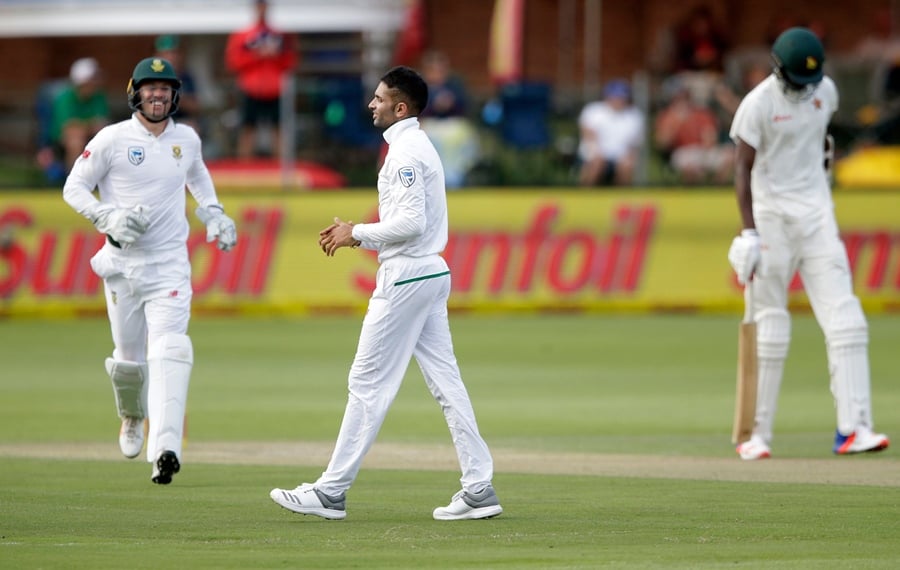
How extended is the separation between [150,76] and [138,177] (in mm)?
583

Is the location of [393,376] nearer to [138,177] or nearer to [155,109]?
[138,177]

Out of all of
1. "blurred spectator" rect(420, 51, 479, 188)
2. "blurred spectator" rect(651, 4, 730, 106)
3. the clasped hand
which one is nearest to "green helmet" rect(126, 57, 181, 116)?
the clasped hand

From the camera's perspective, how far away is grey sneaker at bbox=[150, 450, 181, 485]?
32.2 feet

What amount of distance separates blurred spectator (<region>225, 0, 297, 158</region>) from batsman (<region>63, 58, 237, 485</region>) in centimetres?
1251

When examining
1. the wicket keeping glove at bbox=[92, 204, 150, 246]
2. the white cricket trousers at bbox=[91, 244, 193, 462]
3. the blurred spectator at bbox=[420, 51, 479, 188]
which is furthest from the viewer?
the blurred spectator at bbox=[420, 51, 479, 188]

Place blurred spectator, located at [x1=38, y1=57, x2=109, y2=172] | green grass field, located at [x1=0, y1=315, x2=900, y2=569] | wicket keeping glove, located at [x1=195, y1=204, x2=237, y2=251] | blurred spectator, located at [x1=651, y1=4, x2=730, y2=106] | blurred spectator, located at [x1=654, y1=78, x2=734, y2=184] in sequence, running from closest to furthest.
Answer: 1. green grass field, located at [x1=0, y1=315, x2=900, y2=569]
2. wicket keeping glove, located at [x1=195, y1=204, x2=237, y2=251]
3. blurred spectator, located at [x1=654, y1=78, x2=734, y2=184]
4. blurred spectator, located at [x1=38, y1=57, x2=109, y2=172]
5. blurred spectator, located at [x1=651, y1=4, x2=730, y2=106]

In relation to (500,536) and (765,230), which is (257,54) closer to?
(765,230)

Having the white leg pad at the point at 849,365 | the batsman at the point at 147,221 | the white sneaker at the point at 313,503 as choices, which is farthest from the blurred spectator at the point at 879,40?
the white sneaker at the point at 313,503

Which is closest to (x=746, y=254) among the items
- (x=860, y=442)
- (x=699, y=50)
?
(x=860, y=442)

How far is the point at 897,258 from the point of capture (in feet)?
73.3

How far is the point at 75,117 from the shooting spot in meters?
23.7

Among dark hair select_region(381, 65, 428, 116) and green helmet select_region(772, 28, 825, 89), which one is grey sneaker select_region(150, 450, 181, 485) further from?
green helmet select_region(772, 28, 825, 89)

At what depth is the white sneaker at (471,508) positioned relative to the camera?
8867 millimetres

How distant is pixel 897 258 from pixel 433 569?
1593 cm
